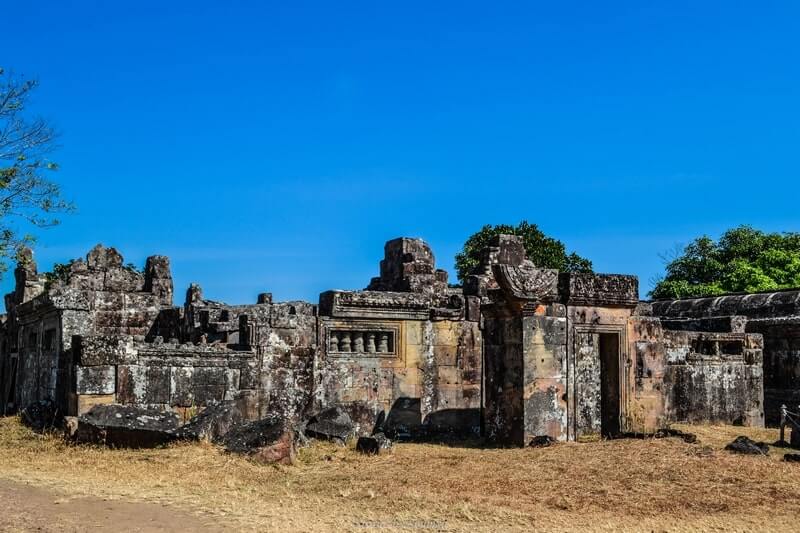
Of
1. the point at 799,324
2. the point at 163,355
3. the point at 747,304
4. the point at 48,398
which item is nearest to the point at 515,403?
the point at 163,355

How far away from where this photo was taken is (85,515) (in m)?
8.95

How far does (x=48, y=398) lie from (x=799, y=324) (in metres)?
17.4

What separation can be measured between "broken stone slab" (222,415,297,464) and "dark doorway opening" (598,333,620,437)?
5.67m

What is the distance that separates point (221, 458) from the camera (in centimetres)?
1229

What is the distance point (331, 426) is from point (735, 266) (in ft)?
93.4

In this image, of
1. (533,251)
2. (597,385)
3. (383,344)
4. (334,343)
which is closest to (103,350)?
(334,343)

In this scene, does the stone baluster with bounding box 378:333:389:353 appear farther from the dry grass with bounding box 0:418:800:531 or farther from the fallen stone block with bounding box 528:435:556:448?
the fallen stone block with bounding box 528:435:556:448

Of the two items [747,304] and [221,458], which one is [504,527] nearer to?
[221,458]

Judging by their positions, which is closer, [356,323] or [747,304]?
[356,323]

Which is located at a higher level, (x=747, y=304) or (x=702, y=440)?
(x=747, y=304)

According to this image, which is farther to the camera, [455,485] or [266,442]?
[266,442]

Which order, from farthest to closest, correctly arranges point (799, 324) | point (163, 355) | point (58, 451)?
point (799, 324)
point (163, 355)
point (58, 451)

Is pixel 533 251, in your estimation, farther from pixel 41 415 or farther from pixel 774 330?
pixel 41 415

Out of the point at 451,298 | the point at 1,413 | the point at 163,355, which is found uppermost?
the point at 451,298
